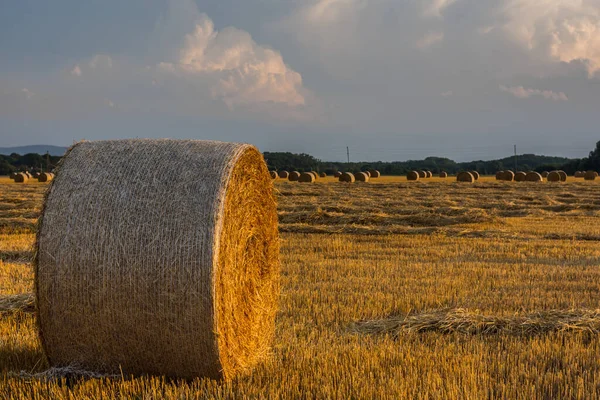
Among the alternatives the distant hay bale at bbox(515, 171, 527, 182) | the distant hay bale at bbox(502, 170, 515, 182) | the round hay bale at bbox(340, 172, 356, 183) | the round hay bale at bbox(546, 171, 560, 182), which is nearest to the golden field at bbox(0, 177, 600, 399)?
the round hay bale at bbox(340, 172, 356, 183)

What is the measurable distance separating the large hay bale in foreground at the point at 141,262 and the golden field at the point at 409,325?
273 millimetres

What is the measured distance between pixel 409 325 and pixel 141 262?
315 cm

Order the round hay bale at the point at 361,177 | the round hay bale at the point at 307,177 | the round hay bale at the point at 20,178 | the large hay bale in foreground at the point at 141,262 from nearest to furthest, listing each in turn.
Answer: the large hay bale in foreground at the point at 141,262 < the round hay bale at the point at 307,177 < the round hay bale at the point at 20,178 < the round hay bale at the point at 361,177

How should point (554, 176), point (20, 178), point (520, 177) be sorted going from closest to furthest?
1. point (554, 176)
2. point (20, 178)
3. point (520, 177)

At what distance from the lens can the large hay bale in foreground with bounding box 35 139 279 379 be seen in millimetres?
4992

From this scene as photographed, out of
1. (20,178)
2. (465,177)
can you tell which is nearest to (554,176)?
(465,177)

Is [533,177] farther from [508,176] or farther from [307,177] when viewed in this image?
[307,177]

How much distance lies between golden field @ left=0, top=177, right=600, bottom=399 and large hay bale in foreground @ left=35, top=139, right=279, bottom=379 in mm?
273

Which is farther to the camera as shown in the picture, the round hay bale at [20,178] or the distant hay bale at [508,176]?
the distant hay bale at [508,176]

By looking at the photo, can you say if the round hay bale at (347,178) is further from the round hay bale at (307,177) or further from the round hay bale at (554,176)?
the round hay bale at (554,176)

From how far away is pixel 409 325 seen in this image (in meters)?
6.86

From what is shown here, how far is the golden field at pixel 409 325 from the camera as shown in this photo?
16.6 feet

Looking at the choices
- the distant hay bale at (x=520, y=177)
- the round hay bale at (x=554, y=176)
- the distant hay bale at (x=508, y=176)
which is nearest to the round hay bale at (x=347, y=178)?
the distant hay bale at (x=508, y=176)

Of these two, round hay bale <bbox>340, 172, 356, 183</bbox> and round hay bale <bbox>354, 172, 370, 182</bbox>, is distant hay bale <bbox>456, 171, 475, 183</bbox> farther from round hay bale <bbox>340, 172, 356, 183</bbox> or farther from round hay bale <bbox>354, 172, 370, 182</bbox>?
round hay bale <bbox>340, 172, 356, 183</bbox>
